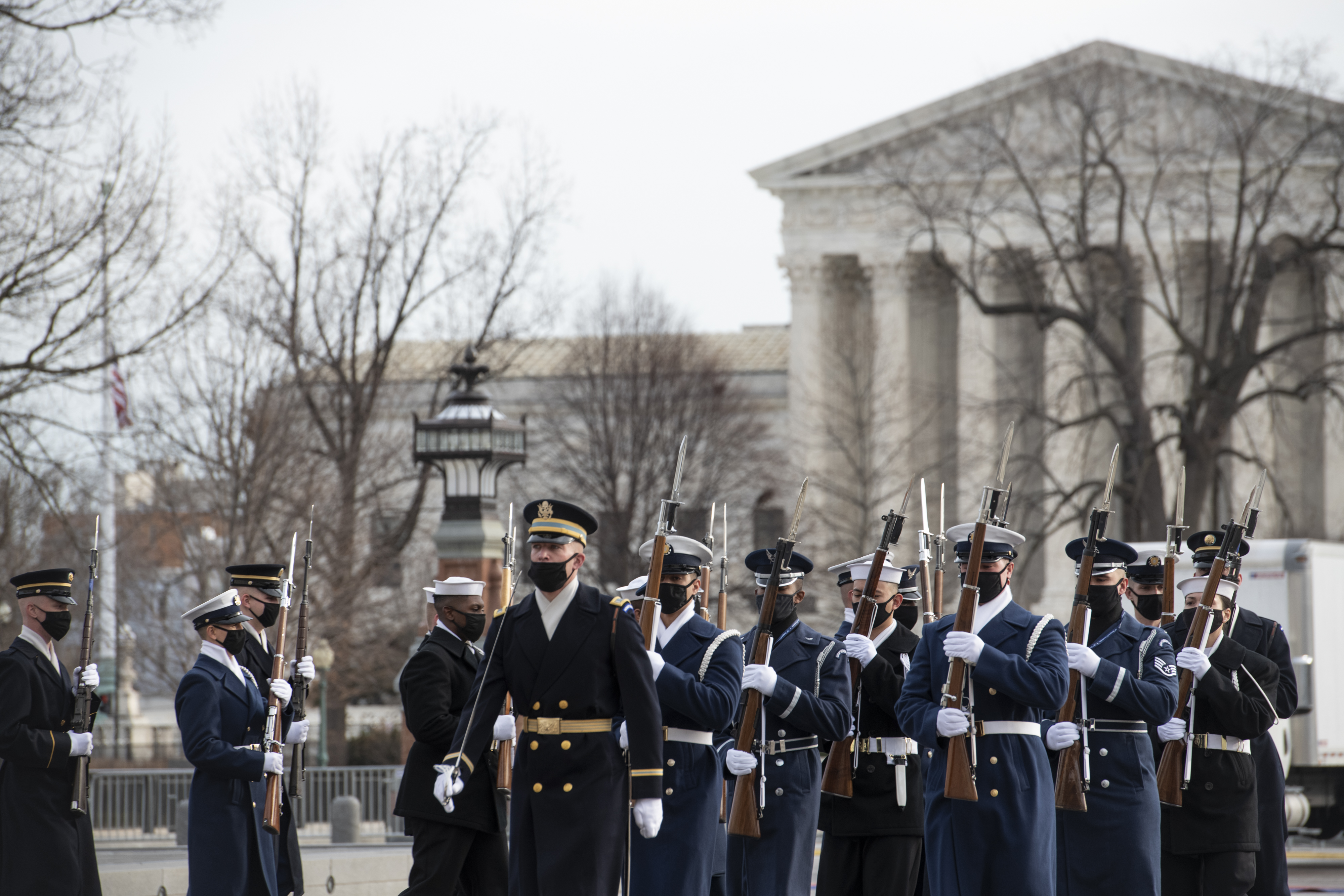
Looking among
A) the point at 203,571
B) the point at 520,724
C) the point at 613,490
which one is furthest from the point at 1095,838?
the point at 613,490

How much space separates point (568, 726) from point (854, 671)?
2615mm

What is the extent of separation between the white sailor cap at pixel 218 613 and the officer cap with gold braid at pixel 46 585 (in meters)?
0.87

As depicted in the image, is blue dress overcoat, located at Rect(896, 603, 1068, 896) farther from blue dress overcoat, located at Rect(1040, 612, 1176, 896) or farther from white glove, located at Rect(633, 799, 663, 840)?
white glove, located at Rect(633, 799, 663, 840)

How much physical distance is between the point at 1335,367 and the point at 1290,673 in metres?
25.6

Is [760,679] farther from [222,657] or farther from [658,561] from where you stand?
[222,657]

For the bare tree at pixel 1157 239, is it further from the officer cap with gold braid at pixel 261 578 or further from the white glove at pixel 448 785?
the white glove at pixel 448 785

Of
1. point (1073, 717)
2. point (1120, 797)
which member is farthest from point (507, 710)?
point (1120, 797)

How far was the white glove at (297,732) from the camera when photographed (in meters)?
11.0

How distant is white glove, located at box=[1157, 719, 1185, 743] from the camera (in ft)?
35.1

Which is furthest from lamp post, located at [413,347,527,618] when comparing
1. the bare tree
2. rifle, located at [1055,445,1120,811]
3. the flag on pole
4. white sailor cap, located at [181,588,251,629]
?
the bare tree

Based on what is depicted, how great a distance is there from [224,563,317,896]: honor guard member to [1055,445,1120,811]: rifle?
4247 mm

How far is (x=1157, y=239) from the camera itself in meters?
51.5

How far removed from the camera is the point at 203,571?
3047 cm

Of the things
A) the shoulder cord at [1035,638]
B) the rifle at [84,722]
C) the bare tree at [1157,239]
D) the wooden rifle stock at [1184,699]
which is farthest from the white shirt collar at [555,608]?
the bare tree at [1157,239]
